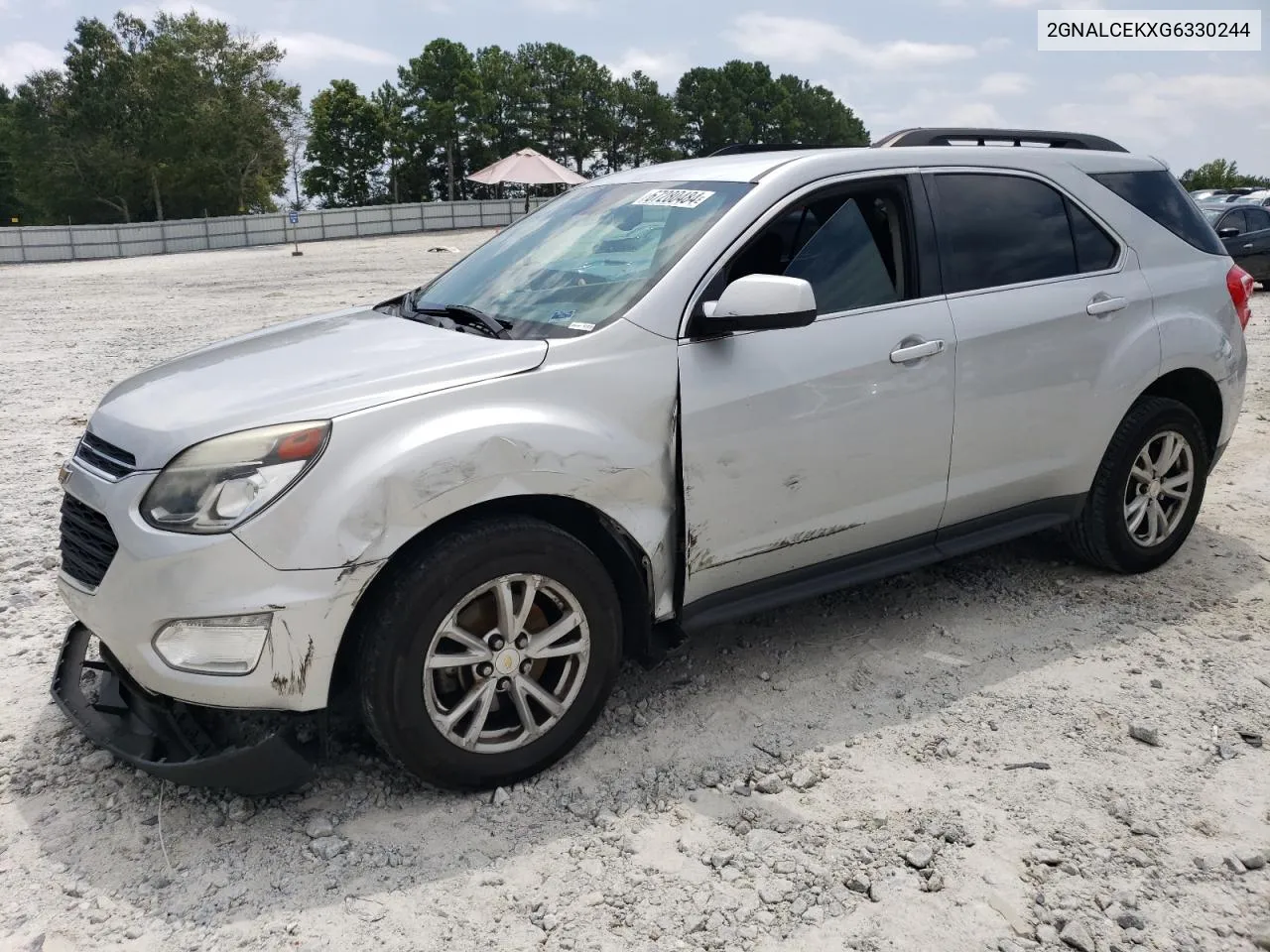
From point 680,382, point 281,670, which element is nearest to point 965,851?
point 680,382

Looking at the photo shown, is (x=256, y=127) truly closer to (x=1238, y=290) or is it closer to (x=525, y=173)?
(x=525, y=173)

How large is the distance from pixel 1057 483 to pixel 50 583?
4.37m

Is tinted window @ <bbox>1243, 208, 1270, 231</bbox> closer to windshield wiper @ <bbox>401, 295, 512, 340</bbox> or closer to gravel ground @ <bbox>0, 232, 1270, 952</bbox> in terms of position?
gravel ground @ <bbox>0, 232, 1270, 952</bbox>

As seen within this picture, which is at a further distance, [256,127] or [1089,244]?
[256,127]

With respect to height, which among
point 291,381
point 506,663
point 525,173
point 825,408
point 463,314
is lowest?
point 506,663

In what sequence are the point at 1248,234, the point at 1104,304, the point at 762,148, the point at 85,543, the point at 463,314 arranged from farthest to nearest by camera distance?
1. the point at 1248,234
2. the point at 762,148
3. the point at 1104,304
4. the point at 463,314
5. the point at 85,543

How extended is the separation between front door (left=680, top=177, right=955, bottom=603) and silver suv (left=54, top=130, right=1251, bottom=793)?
0.01 m

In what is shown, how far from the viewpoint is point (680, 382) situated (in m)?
3.18

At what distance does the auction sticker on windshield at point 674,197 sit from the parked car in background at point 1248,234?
15.3 meters

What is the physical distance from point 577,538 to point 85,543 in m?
1.36

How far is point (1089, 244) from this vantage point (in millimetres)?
4238

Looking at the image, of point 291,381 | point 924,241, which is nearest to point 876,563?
point 924,241

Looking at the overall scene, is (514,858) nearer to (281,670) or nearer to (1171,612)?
(281,670)

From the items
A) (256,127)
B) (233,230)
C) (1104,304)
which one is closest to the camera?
(1104,304)
